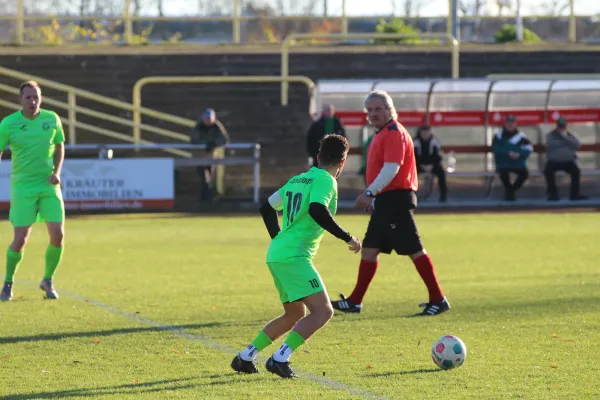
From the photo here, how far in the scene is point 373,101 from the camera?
9.48m

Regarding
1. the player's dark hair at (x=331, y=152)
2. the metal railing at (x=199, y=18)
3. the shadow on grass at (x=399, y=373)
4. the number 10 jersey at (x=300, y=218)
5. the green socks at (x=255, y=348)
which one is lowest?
the shadow on grass at (x=399, y=373)

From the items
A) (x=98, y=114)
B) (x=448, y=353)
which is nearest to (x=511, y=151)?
(x=98, y=114)

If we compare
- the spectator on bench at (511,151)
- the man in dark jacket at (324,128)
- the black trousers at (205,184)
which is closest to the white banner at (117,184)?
the black trousers at (205,184)

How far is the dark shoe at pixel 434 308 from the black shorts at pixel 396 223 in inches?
18.3

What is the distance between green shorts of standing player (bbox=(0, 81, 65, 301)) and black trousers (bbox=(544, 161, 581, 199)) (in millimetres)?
15309

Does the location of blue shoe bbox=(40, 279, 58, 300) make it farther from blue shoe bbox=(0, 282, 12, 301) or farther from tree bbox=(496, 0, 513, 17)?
tree bbox=(496, 0, 513, 17)

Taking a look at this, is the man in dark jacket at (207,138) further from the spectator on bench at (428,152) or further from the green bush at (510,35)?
the green bush at (510,35)

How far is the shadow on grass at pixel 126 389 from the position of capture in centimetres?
655

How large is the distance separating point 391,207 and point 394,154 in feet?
1.78

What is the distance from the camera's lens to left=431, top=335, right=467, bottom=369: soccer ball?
7.21 meters

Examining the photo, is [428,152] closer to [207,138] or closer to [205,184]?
[207,138]

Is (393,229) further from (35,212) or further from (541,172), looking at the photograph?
(541,172)

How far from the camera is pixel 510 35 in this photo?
31.6 m

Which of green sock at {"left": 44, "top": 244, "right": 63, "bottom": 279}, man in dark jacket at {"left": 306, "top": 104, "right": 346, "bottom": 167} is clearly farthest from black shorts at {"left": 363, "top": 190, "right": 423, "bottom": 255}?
man in dark jacket at {"left": 306, "top": 104, "right": 346, "bottom": 167}
